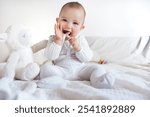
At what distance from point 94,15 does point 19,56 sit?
2.07ft

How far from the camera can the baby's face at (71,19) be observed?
944 millimetres

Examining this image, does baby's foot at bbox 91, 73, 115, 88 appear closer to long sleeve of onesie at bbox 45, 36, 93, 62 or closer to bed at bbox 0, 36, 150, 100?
bed at bbox 0, 36, 150, 100

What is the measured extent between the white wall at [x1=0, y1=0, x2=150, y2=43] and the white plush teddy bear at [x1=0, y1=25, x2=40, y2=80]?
321 mm

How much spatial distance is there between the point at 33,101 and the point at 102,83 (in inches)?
9.2

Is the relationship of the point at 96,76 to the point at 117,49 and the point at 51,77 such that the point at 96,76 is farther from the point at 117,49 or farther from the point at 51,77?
the point at 117,49

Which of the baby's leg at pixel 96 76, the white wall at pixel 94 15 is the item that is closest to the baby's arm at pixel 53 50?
the baby's leg at pixel 96 76

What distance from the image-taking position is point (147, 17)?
4.85ft

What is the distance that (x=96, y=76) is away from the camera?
2.74ft

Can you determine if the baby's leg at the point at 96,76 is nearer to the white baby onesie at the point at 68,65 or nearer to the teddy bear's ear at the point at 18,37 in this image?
the white baby onesie at the point at 68,65

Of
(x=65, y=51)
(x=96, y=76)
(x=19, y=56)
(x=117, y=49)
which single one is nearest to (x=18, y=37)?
(x=19, y=56)

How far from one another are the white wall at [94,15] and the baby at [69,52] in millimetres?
305

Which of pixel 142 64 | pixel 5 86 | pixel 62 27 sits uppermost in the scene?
pixel 62 27

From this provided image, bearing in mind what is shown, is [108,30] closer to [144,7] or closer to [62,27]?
[144,7]

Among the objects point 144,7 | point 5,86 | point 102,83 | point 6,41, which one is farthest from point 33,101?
point 144,7
